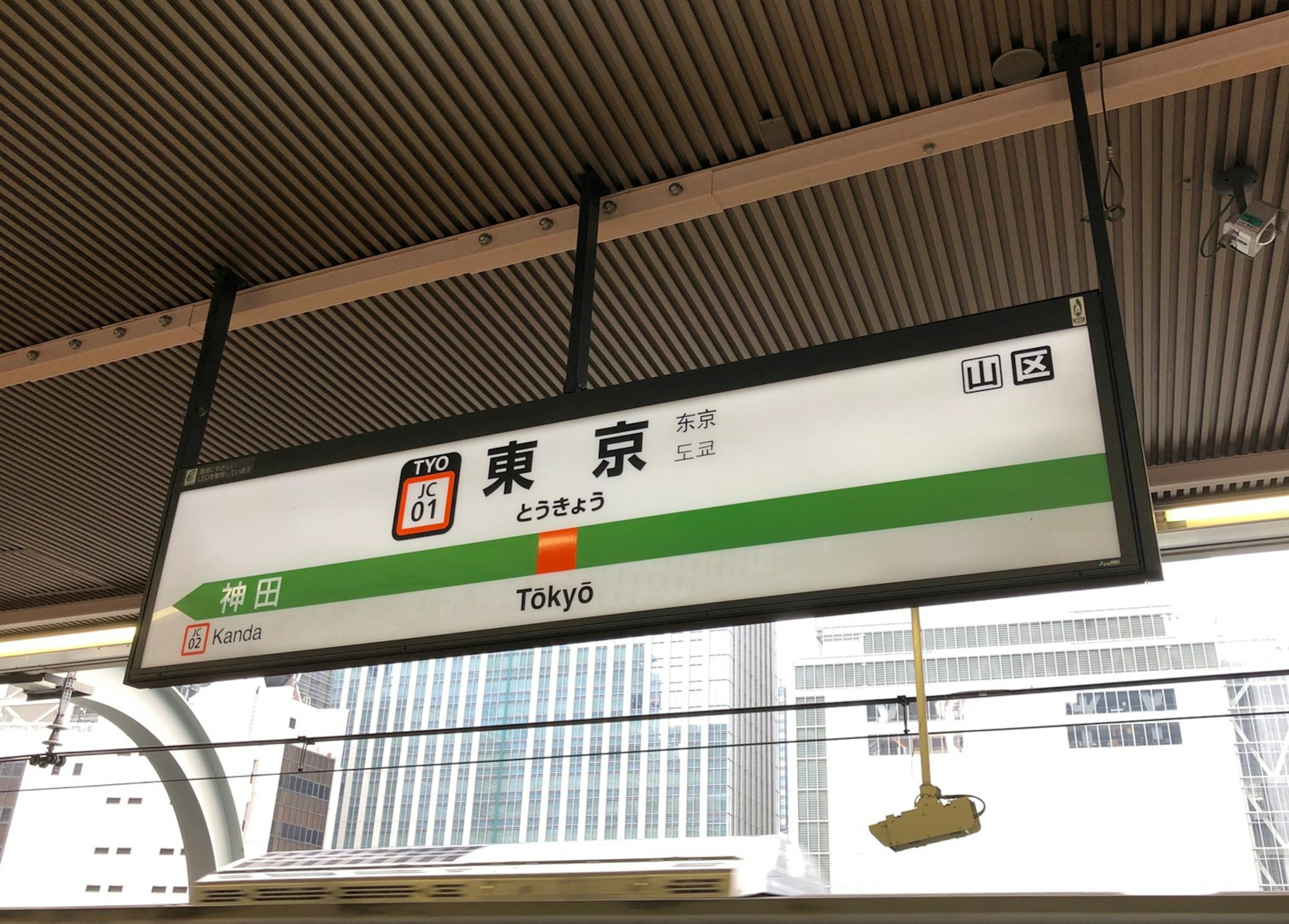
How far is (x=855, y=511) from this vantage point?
2.14 metres

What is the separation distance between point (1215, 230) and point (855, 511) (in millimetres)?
1901

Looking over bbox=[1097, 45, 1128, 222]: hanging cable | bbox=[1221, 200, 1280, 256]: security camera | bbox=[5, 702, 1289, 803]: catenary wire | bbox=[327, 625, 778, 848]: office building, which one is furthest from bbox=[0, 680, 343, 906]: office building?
Result: bbox=[1221, 200, 1280, 256]: security camera

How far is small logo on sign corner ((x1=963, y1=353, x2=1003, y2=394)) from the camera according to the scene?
2174 millimetres

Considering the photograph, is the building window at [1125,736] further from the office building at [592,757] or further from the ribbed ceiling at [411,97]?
the ribbed ceiling at [411,97]

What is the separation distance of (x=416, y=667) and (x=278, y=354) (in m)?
9.84

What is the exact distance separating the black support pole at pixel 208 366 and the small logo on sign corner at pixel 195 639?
58 centimetres

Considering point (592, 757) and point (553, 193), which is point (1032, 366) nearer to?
point (553, 193)

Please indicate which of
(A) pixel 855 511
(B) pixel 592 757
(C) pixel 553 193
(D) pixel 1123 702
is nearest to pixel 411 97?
(C) pixel 553 193

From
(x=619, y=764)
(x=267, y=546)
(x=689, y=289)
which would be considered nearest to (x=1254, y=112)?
(x=689, y=289)

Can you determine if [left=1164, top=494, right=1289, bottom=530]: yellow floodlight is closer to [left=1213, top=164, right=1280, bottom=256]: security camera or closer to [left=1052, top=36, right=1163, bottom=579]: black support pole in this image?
[left=1213, top=164, right=1280, bottom=256]: security camera

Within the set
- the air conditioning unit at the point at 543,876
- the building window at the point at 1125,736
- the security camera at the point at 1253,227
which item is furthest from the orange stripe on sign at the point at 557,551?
the building window at the point at 1125,736

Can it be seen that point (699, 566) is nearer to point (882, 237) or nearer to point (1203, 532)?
point (882, 237)

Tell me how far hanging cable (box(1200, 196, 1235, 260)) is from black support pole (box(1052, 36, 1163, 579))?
492 mm

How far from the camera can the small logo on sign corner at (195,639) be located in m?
2.68
